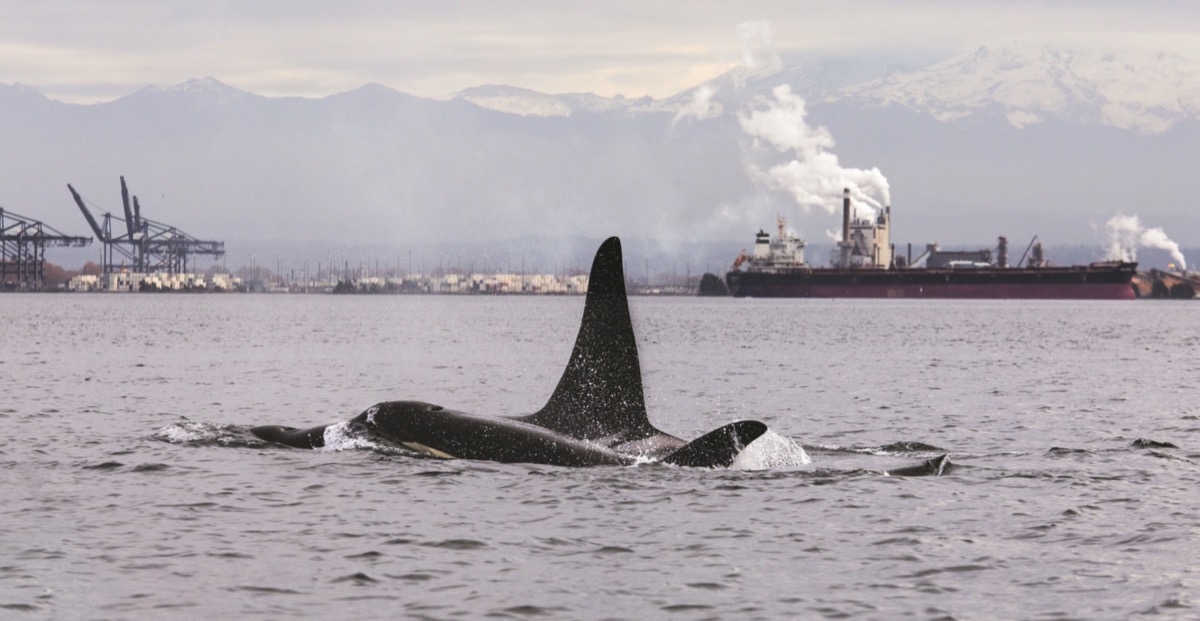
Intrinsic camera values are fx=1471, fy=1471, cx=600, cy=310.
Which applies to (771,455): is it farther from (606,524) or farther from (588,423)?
(606,524)

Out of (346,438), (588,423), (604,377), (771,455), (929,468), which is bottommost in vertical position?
(929,468)

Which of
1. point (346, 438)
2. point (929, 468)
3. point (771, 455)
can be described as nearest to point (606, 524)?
point (771, 455)

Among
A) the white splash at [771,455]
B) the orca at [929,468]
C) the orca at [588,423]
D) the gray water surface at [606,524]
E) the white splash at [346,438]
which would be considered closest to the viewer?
the gray water surface at [606,524]

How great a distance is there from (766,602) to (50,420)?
68.1 ft

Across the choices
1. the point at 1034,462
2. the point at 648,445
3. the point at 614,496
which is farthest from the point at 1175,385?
the point at 614,496

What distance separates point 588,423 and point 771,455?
2.74 m

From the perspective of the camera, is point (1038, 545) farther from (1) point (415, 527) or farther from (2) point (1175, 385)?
(2) point (1175, 385)

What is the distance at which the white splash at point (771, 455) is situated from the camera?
68.0 ft

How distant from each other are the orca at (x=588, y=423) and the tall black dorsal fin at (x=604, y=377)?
0.01 meters

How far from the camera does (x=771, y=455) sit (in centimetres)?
2159

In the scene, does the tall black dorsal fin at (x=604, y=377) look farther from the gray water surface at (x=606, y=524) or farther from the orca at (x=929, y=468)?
the orca at (x=929, y=468)

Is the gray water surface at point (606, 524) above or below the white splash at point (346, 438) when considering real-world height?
below

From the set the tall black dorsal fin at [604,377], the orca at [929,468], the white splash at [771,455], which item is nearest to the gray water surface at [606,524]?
the orca at [929,468]

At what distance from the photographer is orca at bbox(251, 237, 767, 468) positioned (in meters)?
20.3
